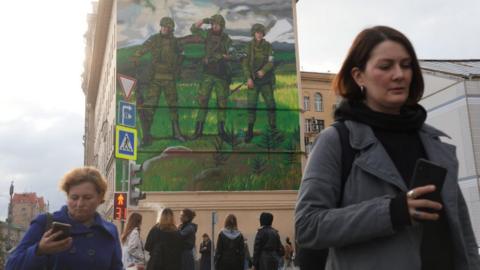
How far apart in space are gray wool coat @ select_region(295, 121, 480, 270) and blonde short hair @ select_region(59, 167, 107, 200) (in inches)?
83.0

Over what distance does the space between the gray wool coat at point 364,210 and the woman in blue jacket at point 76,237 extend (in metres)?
1.85

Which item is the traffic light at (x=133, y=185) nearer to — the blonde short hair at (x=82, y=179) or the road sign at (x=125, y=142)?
the road sign at (x=125, y=142)

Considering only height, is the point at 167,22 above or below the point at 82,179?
above

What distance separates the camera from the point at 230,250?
461 inches

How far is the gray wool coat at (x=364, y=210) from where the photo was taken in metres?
2.04

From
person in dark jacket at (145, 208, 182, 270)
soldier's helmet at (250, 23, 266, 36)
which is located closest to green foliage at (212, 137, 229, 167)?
soldier's helmet at (250, 23, 266, 36)

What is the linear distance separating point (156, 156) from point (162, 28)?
8.20 metres

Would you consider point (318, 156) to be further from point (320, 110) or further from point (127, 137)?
point (320, 110)

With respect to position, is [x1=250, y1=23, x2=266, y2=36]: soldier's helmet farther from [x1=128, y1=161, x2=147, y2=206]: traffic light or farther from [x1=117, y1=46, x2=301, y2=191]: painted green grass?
[x1=128, y1=161, x2=147, y2=206]: traffic light

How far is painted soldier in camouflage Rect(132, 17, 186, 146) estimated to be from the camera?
36.2m

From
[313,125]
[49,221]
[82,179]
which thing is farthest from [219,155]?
[49,221]

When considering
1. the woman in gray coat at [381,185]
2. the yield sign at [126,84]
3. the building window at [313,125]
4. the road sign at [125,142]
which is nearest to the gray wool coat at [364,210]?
the woman in gray coat at [381,185]

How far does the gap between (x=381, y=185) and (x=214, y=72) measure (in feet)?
117

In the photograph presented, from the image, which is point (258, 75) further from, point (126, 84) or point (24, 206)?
point (24, 206)
